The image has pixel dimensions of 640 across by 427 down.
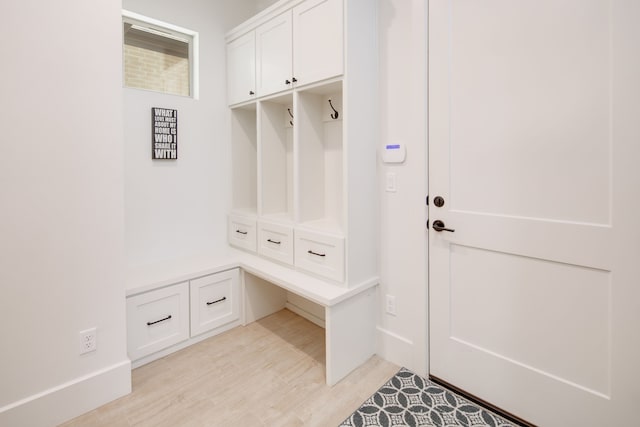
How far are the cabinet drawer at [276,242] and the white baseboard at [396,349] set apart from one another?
80 cm

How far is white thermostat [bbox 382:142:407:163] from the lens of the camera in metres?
1.98

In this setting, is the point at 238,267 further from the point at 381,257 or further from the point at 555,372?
the point at 555,372

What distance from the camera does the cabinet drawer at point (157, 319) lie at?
2.04 meters

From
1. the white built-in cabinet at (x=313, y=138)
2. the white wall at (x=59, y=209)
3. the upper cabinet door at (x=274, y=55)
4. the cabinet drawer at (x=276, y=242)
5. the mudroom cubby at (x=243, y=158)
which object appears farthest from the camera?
the mudroom cubby at (x=243, y=158)

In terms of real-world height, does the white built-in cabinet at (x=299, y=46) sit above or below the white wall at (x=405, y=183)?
above

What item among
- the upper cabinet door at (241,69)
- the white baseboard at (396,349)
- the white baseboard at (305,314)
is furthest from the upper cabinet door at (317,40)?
the white baseboard at (305,314)


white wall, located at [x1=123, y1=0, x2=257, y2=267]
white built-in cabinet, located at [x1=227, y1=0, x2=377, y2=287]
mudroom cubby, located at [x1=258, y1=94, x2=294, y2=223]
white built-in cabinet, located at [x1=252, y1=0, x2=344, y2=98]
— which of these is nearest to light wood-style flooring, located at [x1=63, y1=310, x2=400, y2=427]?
white built-in cabinet, located at [x1=227, y1=0, x2=377, y2=287]

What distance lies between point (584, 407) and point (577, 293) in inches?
19.8

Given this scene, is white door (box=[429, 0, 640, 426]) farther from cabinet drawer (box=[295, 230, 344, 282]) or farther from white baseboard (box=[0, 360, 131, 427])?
white baseboard (box=[0, 360, 131, 427])

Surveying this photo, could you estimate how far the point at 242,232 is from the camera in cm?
279

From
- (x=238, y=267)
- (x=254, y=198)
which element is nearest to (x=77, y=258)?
(x=238, y=267)

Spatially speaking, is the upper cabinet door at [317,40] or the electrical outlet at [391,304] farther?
the electrical outlet at [391,304]

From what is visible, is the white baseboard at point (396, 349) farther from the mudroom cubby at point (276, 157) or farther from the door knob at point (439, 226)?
the mudroom cubby at point (276, 157)

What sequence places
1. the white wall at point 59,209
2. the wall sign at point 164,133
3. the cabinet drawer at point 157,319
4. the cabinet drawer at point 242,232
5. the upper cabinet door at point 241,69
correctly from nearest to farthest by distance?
the white wall at point 59,209 < the cabinet drawer at point 157,319 < the wall sign at point 164,133 < the upper cabinet door at point 241,69 < the cabinet drawer at point 242,232
